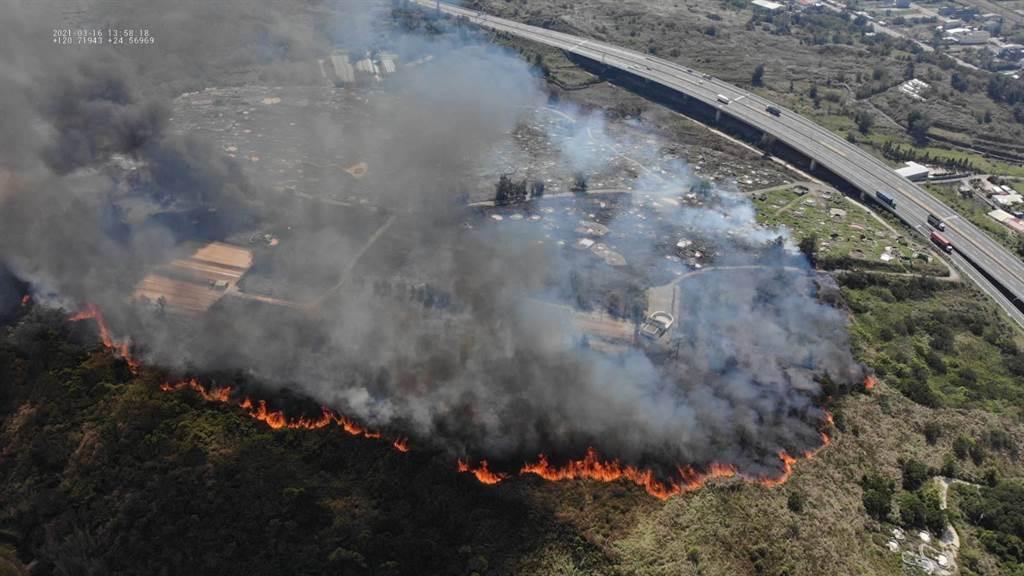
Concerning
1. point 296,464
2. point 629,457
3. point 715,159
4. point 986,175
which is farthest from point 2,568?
point 986,175

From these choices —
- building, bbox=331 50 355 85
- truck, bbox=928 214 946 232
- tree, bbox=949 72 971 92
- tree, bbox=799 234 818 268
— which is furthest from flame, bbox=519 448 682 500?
tree, bbox=949 72 971 92

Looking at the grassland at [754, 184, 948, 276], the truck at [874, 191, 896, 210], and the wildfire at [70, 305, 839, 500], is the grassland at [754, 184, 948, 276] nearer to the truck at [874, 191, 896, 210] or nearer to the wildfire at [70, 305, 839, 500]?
the truck at [874, 191, 896, 210]

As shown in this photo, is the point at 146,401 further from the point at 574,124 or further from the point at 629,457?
the point at 574,124

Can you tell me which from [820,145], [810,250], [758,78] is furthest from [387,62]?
[810,250]

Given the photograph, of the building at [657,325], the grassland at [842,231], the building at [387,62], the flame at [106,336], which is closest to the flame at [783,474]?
the building at [657,325]

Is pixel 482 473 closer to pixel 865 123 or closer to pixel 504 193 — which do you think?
pixel 504 193

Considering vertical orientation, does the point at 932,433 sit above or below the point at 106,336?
below

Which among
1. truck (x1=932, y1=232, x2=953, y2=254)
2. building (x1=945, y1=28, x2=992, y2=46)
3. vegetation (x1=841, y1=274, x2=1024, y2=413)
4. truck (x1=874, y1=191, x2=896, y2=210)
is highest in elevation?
building (x1=945, y1=28, x2=992, y2=46)
